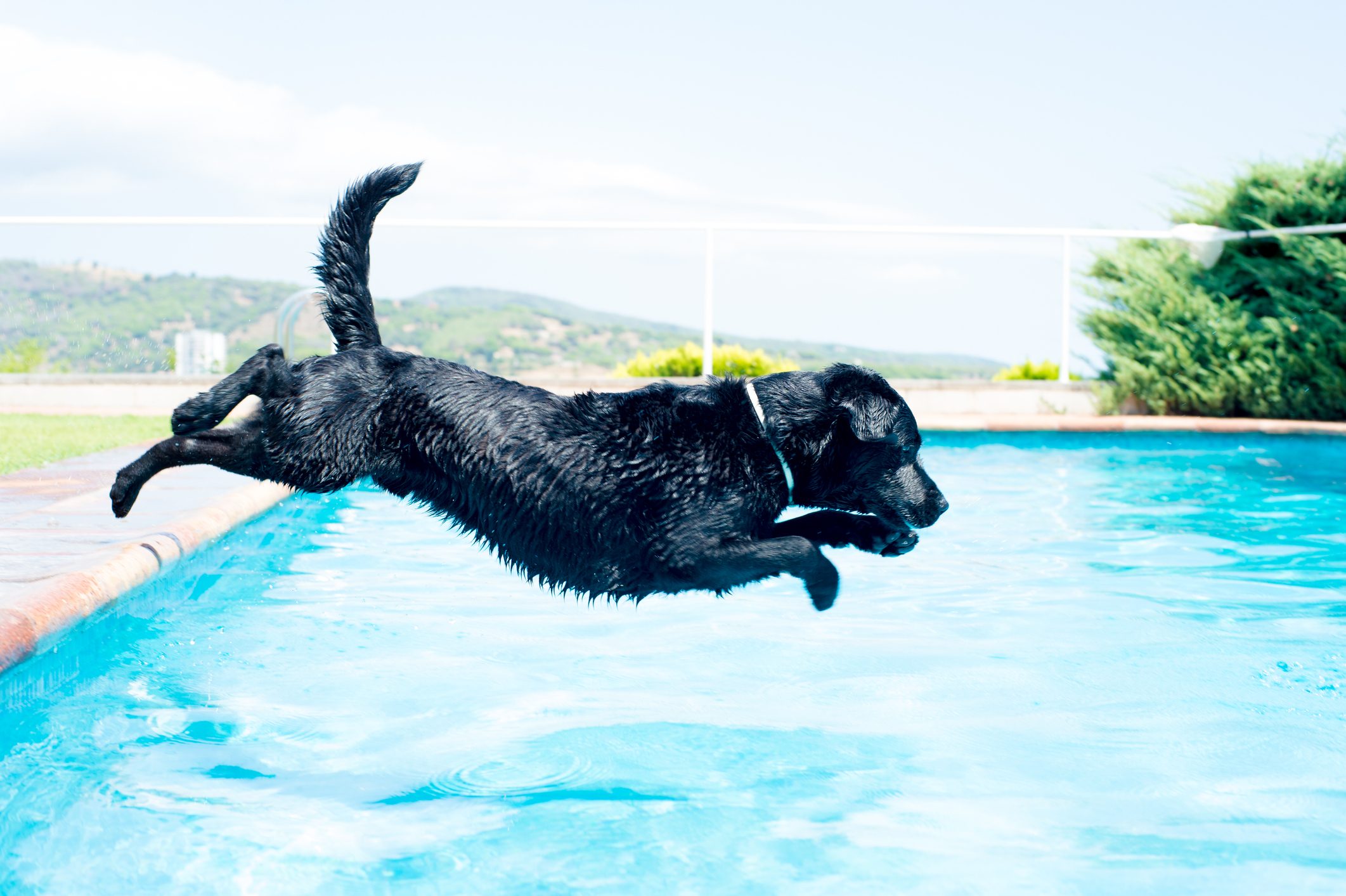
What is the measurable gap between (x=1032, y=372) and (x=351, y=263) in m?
8.81

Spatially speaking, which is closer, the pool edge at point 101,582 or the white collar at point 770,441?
the pool edge at point 101,582

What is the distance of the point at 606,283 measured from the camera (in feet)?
35.9

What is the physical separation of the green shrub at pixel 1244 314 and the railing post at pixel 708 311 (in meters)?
3.58

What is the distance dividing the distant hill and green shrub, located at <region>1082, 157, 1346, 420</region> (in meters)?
1.45

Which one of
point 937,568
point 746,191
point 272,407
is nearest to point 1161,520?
point 937,568

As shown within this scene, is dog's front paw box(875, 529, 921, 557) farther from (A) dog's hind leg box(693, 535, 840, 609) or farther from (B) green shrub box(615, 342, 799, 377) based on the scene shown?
(B) green shrub box(615, 342, 799, 377)

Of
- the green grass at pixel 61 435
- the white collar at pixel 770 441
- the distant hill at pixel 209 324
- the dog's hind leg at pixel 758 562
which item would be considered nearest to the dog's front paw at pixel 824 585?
the dog's hind leg at pixel 758 562

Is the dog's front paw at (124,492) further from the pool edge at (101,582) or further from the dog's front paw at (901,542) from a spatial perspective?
the dog's front paw at (901,542)

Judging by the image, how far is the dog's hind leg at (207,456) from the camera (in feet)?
10.0

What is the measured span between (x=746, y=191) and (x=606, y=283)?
728 centimetres

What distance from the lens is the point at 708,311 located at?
10344mm

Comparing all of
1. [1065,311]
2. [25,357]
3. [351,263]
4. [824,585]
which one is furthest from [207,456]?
[1065,311]

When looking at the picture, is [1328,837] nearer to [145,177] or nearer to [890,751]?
[890,751]

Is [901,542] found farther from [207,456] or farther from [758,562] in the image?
[207,456]
